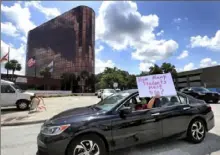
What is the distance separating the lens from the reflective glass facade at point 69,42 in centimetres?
8500

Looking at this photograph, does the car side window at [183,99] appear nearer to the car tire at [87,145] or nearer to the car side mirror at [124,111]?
the car side mirror at [124,111]

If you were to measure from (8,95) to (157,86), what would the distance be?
1198 cm

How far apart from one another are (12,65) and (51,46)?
27032 millimetres

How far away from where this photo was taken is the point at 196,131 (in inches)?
201

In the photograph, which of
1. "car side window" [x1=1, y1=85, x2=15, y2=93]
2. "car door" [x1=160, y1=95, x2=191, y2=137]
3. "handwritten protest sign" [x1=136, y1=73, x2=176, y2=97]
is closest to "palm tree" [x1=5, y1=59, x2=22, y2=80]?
"car side window" [x1=1, y1=85, x2=15, y2=93]

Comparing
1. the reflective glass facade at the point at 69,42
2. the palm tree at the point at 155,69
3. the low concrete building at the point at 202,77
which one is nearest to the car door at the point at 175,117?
the palm tree at the point at 155,69

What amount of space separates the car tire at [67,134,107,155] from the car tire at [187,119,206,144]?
237cm

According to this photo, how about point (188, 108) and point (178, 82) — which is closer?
point (188, 108)

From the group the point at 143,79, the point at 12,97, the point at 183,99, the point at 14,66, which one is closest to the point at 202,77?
the point at 14,66

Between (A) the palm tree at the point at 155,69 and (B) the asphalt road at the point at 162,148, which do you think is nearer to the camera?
(B) the asphalt road at the point at 162,148

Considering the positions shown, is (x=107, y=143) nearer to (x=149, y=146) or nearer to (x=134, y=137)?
(x=134, y=137)

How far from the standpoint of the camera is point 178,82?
299ft

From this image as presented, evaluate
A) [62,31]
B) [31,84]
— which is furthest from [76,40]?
[31,84]

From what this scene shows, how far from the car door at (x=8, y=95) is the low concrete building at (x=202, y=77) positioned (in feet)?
229
